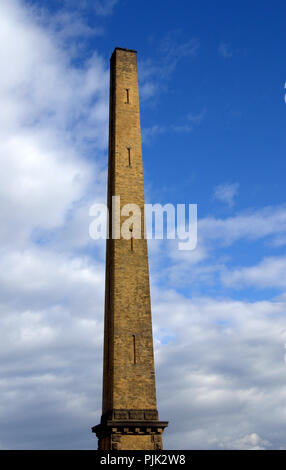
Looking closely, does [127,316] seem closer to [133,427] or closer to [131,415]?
[131,415]

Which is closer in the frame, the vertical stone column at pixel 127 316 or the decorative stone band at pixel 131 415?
the decorative stone band at pixel 131 415

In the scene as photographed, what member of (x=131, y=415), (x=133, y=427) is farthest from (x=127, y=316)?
(x=133, y=427)

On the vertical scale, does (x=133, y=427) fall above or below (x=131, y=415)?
below

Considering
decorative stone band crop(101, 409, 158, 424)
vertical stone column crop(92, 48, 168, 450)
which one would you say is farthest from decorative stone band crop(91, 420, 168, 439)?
decorative stone band crop(101, 409, 158, 424)

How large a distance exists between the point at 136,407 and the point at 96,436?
3.03 metres

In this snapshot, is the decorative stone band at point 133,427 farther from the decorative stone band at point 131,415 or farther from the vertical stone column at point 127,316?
the decorative stone band at point 131,415

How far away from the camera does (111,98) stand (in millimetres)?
30016

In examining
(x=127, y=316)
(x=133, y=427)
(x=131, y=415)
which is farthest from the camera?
(x=127, y=316)

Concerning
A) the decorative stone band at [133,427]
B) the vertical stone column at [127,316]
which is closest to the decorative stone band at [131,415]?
the vertical stone column at [127,316]

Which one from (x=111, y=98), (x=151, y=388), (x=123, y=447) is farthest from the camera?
(x=111, y=98)

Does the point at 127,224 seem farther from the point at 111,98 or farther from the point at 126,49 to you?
the point at 126,49

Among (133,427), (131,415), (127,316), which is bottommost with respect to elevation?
(133,427)
